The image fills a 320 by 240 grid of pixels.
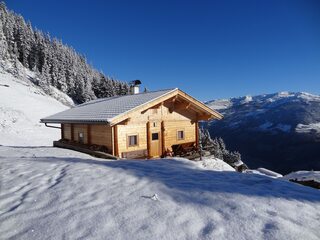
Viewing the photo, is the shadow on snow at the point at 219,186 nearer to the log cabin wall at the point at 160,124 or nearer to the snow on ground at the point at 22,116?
the log cabin wall at the point at 160,124

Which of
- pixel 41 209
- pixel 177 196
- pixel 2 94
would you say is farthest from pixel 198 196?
pixel 2 94

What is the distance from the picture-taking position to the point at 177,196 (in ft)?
18.1

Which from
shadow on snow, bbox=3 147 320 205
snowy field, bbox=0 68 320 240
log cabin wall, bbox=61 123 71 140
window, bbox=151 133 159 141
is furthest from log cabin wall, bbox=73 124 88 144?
shadow on snow, bbox=3 147 320 205

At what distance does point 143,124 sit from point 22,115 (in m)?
26.3

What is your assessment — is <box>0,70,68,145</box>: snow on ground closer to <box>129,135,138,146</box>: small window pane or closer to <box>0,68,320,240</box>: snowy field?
<box>129,135,138,146</box>: small window pane

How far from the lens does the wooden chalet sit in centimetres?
1586

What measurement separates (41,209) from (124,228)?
1763 mm

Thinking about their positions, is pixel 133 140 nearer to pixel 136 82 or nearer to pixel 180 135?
pixel 180 135

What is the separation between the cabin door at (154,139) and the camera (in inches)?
704

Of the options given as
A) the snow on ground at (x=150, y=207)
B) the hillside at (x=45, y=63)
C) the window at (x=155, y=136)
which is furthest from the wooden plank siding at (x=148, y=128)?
the hillside at (x=45, y=63)

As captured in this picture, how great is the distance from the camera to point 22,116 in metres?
36.4

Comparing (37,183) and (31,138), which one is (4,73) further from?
(37,183)

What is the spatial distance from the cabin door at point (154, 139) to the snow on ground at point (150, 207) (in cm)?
1056

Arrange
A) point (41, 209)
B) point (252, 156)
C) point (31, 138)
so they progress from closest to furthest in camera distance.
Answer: point (41, 209), point (31, 138), point (252, 156)
